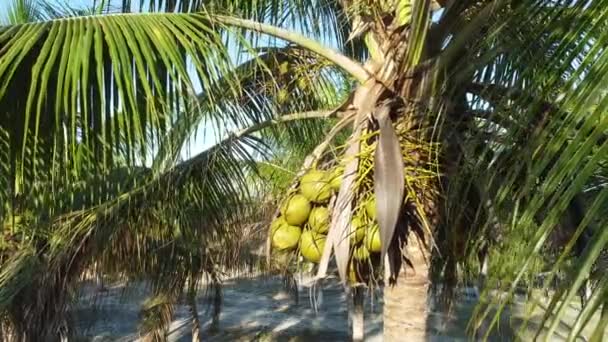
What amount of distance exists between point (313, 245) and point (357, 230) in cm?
19

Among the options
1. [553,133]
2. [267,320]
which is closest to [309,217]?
[553,133]

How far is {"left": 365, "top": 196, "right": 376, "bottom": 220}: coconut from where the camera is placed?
2027mm

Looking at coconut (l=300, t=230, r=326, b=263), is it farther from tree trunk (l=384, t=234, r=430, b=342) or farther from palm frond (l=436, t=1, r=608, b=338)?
palm frond (l=436, t=1, r=608, b=338)

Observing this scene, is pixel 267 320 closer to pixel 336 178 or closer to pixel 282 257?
pixel 282 257

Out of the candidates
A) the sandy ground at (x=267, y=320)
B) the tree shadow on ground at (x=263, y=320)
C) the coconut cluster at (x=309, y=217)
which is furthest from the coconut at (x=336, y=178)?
the tree shadow on ground at (x=263, y=320)

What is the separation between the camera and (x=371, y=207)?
2.04 m

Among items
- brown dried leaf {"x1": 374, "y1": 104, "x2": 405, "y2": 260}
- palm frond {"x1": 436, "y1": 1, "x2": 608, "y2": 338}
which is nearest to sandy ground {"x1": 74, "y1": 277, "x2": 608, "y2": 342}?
brown dried leaf {"x1": 374, "y1": 104, "x2": 405, "y2": 260}

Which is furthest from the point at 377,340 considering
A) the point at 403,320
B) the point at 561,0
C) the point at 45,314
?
the point at 561,0

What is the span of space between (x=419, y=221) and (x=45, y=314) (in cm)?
259

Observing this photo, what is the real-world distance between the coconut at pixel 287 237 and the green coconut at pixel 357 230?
0.25 metres

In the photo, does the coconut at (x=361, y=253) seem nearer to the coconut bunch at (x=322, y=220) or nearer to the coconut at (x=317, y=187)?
the coconut bunch at (x=322, y=220)

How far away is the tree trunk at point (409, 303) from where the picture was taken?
235cm

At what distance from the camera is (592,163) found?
2.96ft

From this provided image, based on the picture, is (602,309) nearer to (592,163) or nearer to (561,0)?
(592,163)
